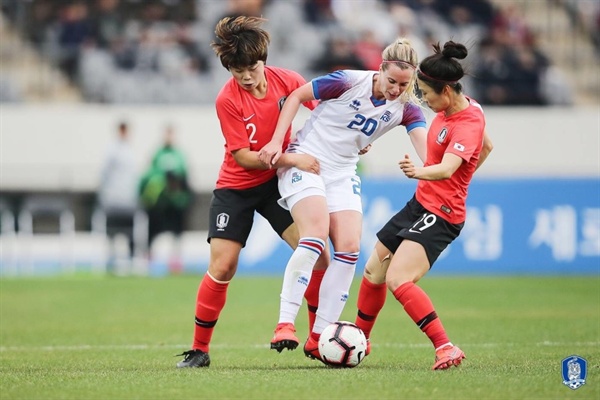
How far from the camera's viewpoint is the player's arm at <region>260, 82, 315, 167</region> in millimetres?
7465

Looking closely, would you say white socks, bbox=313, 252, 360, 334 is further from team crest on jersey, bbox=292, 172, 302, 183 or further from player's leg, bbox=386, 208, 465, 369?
team crest on jersey, bbox=292, 172, 302, 183

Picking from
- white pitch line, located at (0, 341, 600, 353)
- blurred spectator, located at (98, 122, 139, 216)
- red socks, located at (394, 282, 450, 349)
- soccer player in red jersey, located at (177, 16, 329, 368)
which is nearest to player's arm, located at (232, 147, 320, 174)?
soccer player in red jersey, located at (177, 16, 329, 368)

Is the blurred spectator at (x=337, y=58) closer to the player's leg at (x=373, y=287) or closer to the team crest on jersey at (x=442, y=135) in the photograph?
the player's leg at (x=373, y=287)

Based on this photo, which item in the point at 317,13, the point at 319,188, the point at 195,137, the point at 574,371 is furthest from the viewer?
the point at 317,13

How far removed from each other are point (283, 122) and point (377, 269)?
1.20 m

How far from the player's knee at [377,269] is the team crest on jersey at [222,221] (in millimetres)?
1022

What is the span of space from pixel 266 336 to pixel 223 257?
264 cm

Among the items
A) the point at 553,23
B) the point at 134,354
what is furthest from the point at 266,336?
the point at 553,23

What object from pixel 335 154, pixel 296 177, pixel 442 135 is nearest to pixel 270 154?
pixel 296 177

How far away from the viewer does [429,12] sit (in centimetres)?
2197

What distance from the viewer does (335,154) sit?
25.7ft

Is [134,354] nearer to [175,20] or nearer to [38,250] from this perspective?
[38,250]

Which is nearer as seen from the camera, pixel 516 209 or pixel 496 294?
pixel 496 294

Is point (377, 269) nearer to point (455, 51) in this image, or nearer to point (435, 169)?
point (435, 169)
